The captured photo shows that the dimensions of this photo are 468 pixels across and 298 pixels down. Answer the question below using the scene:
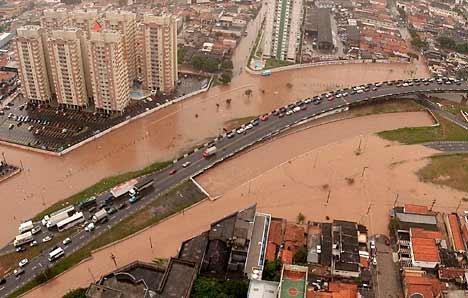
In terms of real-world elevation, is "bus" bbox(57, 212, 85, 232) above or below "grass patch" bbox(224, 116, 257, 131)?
below

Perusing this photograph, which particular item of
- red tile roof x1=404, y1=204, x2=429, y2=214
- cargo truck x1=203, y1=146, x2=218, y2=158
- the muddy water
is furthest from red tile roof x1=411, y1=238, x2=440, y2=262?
the muddy water

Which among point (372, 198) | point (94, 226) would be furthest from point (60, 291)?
point (372, 198)

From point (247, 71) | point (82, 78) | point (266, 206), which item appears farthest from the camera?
point (247, 71)

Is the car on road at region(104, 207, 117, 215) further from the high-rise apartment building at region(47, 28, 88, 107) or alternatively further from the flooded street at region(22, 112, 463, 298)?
the high-rise apartment building at region(47, 28, 88, 107)

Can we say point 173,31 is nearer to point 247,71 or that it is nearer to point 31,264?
point 247,71

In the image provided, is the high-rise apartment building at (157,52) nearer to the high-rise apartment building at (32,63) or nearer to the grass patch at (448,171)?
the high-rise apartment building at (32,63)

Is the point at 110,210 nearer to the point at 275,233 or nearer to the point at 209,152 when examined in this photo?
the point at 209,152

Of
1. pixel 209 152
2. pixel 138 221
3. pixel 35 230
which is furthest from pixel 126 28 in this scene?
pixel 35 230
